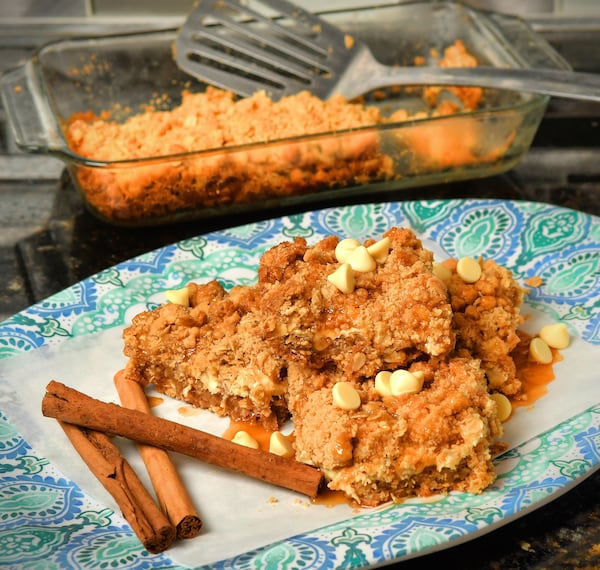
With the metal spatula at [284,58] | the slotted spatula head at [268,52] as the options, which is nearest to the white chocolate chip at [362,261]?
the metal spatula at [284,58]

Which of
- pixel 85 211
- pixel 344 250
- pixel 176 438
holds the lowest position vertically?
pixel 85 211

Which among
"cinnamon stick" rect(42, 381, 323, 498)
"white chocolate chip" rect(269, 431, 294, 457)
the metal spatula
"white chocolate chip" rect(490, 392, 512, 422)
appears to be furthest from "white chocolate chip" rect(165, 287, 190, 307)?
the metal spatula

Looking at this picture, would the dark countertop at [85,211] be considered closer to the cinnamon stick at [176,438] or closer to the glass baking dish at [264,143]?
the glass baking dish at [264,143]

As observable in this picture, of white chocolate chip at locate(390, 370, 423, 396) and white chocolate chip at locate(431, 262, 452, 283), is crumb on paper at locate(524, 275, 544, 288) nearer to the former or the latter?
white chocolate chip at locate(431, 262, 452, 283)

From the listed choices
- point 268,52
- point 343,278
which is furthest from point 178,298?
point 268,52

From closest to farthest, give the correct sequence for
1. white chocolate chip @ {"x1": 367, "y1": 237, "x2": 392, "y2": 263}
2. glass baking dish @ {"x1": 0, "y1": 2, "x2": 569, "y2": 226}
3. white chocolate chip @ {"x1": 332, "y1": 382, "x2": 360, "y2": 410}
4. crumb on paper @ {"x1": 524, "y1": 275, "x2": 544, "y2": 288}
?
white chocolate chip @ {"x1": 332, "y1": 382, "x2": 360, "y2": 410}, white chocolate chip @ {"x1": 367, "y1": 237, "x2": 392, "y2": 263}, crumb on paper @ {"x1": 524, "y1": 275, "x2": 544, "y2": 288}, glass baking dish @ {"x1": 0, "y1": 2, "x2": 569, "y2": 226}

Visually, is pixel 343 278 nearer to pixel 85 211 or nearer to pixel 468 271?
pixel 468 271

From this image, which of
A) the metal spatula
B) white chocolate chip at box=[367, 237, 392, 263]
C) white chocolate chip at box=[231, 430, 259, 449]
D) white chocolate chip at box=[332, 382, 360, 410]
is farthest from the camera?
the metal spatula
